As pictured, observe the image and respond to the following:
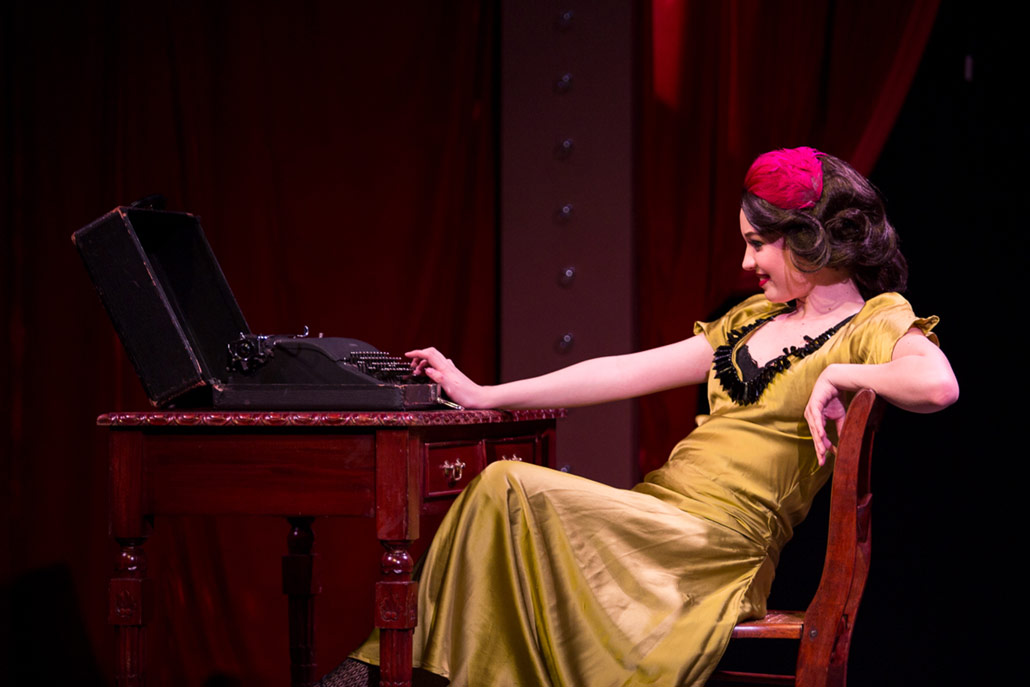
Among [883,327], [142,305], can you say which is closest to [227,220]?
[142,305]

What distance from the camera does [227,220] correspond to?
352 centimetres

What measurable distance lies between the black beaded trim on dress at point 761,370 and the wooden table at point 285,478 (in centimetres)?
54

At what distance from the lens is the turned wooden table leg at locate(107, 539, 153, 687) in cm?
211

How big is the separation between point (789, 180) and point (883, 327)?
33 cm

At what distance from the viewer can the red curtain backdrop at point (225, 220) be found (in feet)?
11.2

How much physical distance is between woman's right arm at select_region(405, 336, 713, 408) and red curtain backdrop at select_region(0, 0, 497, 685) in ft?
3.01

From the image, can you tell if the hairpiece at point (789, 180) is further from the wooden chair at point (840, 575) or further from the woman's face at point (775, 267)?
the wooden chair at point (840, 575)

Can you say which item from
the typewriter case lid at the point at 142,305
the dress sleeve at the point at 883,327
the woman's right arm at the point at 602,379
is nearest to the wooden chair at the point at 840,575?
the dress sleeve at the point at 883,327

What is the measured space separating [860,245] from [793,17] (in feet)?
3.04

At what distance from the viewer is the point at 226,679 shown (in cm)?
349

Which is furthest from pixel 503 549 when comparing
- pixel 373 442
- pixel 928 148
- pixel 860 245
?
pixel 928 148

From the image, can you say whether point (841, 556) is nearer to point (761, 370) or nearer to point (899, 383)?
point (899, 383)

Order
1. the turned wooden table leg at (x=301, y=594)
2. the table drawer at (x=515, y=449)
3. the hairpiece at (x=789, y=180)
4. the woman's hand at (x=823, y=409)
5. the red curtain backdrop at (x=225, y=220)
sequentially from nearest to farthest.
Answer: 1. the woman's hand at (x=823, y=409)
2. the hairpiece at (x=789, y=180)
3. the table drawer at (x=515, y=449)
4. the turned wooden table leg at (x=301, y=594)
5. the red curtain backdrop at (x=225, y=220)

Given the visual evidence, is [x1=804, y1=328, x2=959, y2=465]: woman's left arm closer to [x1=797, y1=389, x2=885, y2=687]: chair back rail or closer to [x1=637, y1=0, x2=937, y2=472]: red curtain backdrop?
[x1=797, y1=389, x2=885, y2=687]: chair back rail
